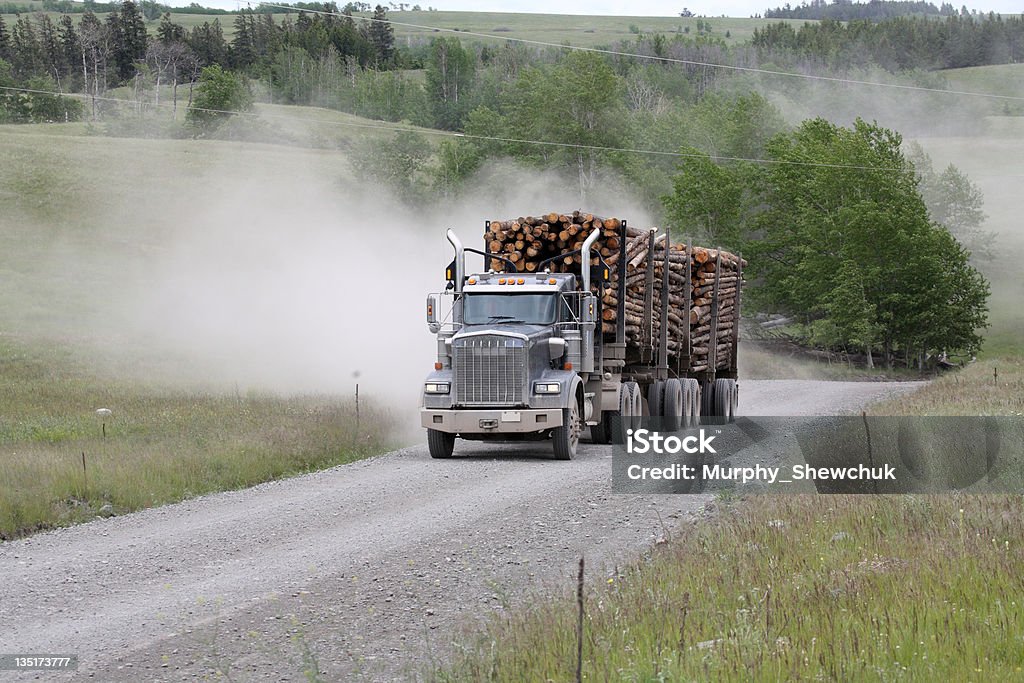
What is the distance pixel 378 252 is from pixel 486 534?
4943 cm

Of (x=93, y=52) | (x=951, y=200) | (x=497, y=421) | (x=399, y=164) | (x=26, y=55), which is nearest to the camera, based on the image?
(x=497, y=421)

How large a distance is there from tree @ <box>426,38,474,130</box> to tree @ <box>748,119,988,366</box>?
71.6 metres

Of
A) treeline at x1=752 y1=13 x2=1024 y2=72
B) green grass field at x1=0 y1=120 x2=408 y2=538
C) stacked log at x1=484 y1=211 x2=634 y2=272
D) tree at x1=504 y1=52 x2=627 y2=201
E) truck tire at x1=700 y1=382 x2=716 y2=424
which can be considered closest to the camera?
green grass field at x1=0 y1=120 x2=408 y2=538

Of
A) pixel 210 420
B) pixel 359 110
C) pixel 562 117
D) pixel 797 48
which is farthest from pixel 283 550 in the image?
pixel 797 48

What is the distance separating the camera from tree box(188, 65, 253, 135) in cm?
11744

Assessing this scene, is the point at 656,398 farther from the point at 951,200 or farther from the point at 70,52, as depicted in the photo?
the point at 70,52

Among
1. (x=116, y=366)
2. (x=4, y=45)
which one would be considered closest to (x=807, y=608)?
(x=116, y=366)

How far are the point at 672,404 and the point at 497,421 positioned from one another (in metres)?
5.64

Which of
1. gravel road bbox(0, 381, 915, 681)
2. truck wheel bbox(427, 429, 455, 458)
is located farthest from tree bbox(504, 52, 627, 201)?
gravel road bbox(0, 381, 915, 681)

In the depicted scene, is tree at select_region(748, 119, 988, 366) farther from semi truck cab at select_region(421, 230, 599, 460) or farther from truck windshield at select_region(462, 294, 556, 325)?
truck windshield at select_region(462, 294, 556, 325)

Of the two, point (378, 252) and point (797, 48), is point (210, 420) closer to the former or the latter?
point (378, 252)

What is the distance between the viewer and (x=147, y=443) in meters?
19.7

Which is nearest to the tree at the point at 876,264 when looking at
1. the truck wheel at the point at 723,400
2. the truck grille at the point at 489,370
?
the truck wheel at the point at 723,400

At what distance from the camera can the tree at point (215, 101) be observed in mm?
117438
